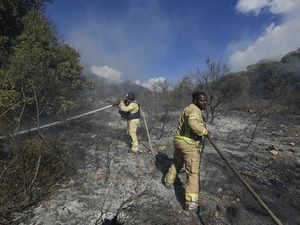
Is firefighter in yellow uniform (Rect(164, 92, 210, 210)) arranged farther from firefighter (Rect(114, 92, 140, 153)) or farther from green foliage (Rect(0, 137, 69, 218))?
green foliage (Rect(0, 137, 69, 218))

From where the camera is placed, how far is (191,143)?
2.77 m

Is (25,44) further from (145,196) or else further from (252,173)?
(252,173)

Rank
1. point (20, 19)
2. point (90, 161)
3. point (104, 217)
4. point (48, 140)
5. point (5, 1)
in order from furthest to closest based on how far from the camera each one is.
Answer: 1. point (20, 19)
2. point (5, 1)
3. point (90, 161)
4. point (48, 140)
5. point (104, 217)

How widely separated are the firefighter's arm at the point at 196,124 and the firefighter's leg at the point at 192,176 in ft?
1.24

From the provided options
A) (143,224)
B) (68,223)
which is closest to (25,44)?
(68,223)

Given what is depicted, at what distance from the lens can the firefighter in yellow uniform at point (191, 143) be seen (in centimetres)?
261

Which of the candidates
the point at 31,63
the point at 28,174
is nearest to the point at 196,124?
the point at 28,174

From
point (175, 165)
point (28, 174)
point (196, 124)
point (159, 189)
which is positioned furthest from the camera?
point (159, 189)

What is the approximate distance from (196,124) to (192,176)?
969mm

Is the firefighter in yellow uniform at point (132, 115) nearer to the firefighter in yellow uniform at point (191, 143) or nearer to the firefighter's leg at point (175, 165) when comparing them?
the firefighter's leg at point (175, 165)

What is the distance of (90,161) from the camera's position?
4.49 m

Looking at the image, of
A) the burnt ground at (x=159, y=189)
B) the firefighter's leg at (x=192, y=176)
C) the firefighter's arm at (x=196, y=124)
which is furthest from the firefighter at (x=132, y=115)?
the firefighter's arm at (x=196, y=124)

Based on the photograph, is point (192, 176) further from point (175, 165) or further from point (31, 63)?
point (31, 63)

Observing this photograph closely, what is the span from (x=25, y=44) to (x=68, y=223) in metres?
6.58
